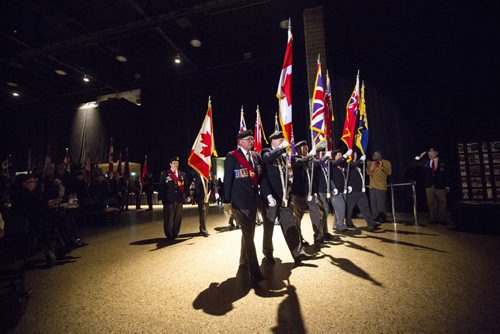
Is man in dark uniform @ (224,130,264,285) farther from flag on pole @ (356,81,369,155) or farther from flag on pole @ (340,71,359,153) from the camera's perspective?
flag on pole @ (356,81,369,155)

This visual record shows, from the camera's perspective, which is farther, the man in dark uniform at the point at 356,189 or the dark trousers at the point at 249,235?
the man in dark uniform at the point at 356,189

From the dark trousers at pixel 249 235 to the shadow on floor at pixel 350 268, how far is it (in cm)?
120

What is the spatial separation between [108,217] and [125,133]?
34.9 feet

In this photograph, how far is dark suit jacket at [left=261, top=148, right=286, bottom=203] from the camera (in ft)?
10.1

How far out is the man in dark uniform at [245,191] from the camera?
2.68m

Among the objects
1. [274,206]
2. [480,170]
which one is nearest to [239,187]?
[274,206]

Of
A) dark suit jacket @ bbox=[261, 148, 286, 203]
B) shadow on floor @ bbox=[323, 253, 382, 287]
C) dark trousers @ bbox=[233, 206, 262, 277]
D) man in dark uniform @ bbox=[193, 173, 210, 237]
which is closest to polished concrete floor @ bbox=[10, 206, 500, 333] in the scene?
shadow on floor @ bbox=[323, 253, 382, 287]

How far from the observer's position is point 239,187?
2912 millimetres

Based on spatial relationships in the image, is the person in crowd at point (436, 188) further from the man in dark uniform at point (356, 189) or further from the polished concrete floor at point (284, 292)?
the polished concrete floor at point (284, 292)

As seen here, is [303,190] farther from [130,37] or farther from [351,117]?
[130,37]

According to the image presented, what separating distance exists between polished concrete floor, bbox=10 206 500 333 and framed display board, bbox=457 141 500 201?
13.8 ft

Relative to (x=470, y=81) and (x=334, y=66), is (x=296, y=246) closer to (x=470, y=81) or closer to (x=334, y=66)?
(x=334, y=66)

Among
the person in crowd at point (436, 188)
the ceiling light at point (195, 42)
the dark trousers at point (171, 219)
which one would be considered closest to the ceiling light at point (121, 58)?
the ceiling light at point (195, 42)

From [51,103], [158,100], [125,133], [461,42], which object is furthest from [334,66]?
[51,103]
